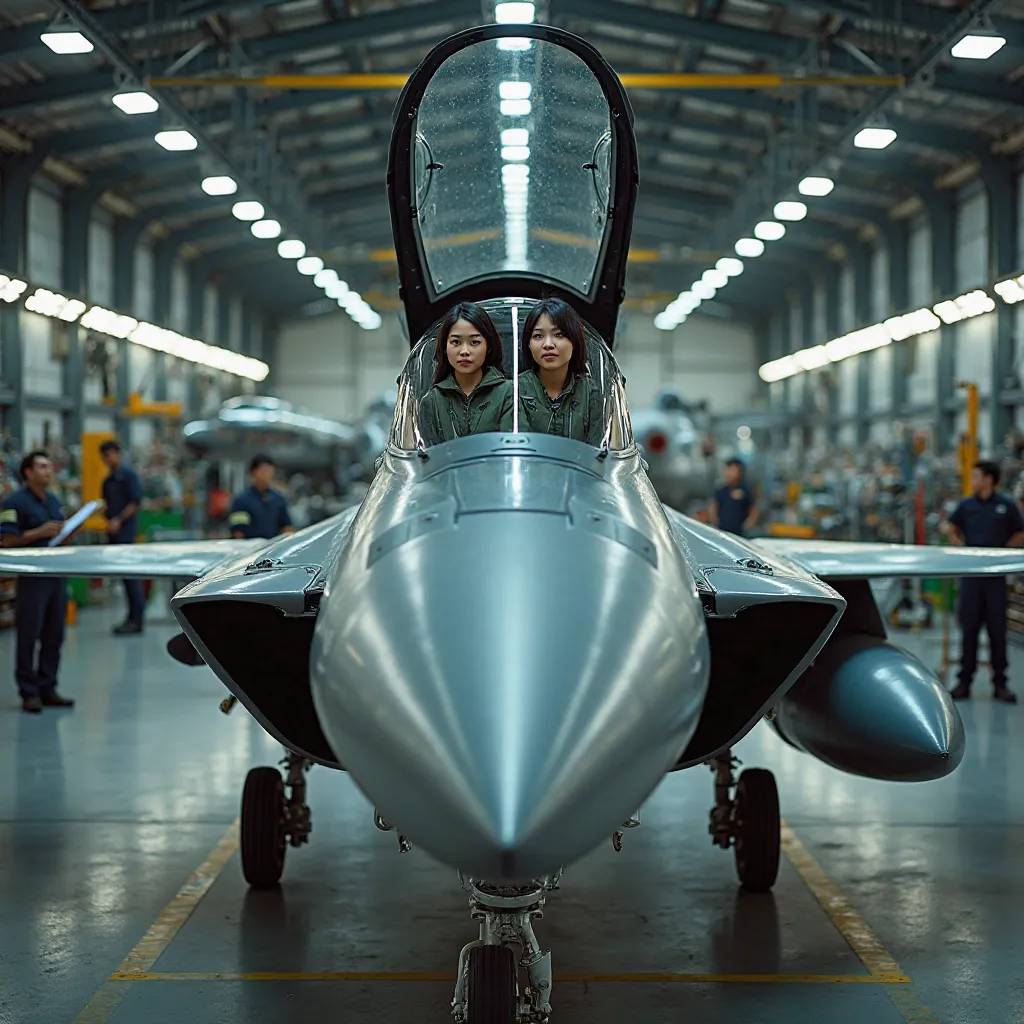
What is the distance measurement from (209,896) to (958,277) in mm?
21351

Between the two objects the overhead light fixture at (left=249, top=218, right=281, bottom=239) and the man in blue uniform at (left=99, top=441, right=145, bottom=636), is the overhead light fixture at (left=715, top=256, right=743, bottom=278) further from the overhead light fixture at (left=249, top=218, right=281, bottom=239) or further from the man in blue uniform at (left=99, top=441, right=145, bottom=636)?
the man in blue uniform at (left=99, top=441, right=145, bottom=636)

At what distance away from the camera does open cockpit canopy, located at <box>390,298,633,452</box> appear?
14.7 ft

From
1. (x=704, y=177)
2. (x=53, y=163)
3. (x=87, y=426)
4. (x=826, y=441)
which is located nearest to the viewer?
(x=53, y=163)

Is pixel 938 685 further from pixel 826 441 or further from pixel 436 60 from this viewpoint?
pixel 826 441

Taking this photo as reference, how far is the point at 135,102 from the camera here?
1304 cm

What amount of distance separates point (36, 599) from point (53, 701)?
945 mm

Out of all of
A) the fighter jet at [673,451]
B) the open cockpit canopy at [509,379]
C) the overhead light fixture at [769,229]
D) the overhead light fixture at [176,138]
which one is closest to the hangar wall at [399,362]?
the fighter jet at [673,451]

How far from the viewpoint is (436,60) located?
570 cm

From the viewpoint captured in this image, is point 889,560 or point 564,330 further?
point 889,560

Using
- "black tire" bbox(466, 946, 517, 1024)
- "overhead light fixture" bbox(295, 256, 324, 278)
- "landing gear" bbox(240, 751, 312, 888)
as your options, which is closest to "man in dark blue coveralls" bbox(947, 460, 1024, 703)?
"landing gear" bbox(240, 751, 312, 888)

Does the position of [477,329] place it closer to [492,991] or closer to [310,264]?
[492,991]

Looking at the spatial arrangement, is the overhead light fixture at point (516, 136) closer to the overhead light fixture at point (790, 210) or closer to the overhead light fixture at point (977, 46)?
the overhead light fixture at point (977, 46)

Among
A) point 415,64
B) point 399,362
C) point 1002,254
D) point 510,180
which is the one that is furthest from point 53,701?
point 399,362

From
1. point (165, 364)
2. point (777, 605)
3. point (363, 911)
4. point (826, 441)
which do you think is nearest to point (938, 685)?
point (777, 605)
